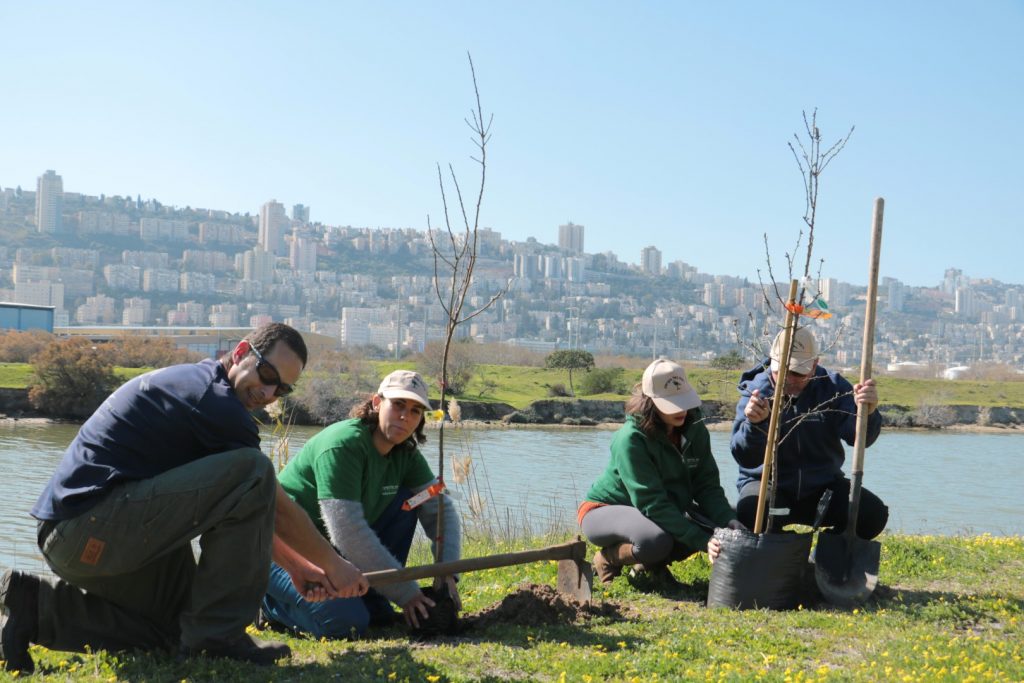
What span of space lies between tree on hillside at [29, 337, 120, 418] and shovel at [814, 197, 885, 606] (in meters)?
48.6

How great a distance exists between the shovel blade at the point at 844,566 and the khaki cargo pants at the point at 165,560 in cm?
304

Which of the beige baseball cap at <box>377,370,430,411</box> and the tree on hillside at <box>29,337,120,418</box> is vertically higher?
the beige baseball cap at <box>377,370,430,411</box>

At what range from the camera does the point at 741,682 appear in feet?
12.1

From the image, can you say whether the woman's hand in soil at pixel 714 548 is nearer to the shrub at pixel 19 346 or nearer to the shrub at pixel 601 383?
the shrub at pixel 601 383

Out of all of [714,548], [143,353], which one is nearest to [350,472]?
[714,548]

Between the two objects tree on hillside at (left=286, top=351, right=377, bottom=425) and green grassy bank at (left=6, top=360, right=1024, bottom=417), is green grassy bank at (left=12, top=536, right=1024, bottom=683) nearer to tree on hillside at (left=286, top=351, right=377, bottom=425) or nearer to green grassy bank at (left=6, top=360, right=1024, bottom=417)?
tree on hillside at (left=286, top=351, right=377, bottom=425)

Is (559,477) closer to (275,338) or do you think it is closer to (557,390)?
(275,338)

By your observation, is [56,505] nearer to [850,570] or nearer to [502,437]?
[850,570]

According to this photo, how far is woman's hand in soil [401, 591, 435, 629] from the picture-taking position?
4.56 metres

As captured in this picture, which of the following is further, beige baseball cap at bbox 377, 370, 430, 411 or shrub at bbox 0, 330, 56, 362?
shrub at bbox 0, 330, 56, 362

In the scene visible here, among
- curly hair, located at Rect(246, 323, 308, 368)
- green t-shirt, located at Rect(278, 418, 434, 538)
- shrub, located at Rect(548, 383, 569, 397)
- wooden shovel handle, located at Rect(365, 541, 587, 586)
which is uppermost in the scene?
curly hair, located at Rect(246, 323, 308, 368)

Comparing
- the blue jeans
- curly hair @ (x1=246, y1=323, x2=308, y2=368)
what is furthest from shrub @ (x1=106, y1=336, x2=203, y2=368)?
curly hair @ (x1=246, y1=323, x2=308, y2=368)

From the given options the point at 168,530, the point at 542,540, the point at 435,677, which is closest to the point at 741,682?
the point at 435,677

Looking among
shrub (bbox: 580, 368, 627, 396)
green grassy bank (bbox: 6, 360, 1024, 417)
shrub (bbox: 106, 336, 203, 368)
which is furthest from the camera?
shrub (bbox: 580, 368, 627, 396)
